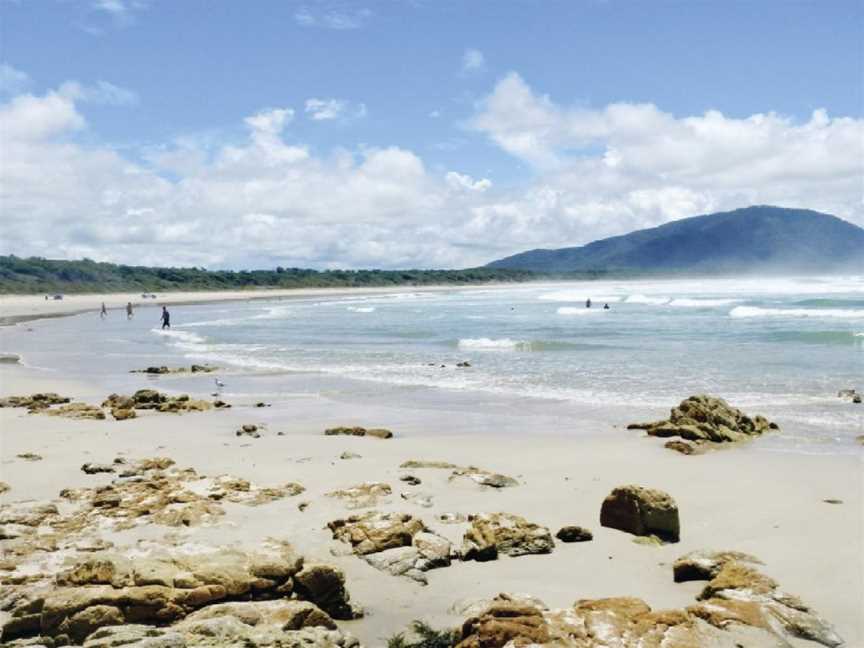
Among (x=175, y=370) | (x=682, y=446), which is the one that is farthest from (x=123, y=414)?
(x=682, y=446)

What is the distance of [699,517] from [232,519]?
498cm

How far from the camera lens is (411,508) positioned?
8.33 meters

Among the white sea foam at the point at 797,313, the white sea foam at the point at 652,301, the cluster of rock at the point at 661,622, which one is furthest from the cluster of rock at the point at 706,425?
the white sea foam at the point at 652,301

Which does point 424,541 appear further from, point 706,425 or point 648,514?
point 706,425

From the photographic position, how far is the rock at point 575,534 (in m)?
7.21

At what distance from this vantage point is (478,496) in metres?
8.86

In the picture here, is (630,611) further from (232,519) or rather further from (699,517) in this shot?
(232,519)

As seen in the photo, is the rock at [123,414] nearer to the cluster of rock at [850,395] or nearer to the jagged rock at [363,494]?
the jagged rock at [363,494]

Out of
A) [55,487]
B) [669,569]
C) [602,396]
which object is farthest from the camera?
[602,396]

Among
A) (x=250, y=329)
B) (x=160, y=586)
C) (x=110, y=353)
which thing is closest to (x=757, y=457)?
(x=160, y=586)

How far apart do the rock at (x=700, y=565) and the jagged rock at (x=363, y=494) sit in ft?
11.7

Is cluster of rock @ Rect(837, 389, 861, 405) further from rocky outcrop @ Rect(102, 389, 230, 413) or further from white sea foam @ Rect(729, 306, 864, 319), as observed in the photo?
white sea foam @ Rect(729, 306, 864, 319)

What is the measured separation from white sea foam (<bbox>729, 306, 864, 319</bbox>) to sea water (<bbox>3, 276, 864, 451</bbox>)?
211 millimetres

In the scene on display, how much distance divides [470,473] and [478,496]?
882 mm
